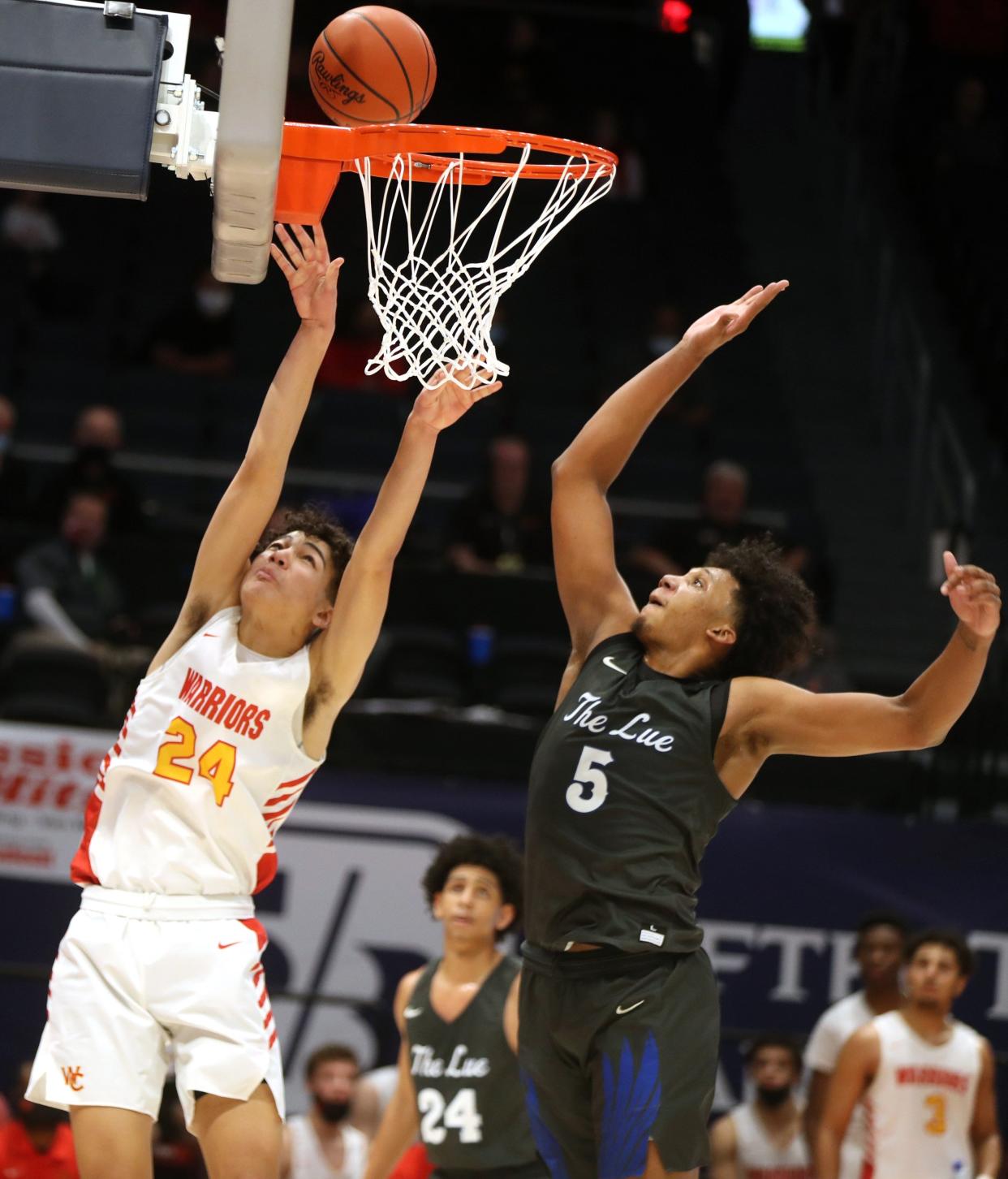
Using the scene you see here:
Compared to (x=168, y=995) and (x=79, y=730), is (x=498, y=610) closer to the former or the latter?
(x=79, y=730)

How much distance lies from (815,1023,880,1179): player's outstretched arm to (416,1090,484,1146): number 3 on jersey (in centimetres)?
185

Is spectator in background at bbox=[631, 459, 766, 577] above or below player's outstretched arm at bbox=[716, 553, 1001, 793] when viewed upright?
above

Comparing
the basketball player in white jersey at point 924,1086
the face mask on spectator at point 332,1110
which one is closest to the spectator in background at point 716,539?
the basketball player in white jersey at point 924,1086

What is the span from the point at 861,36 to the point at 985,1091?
9618 mm

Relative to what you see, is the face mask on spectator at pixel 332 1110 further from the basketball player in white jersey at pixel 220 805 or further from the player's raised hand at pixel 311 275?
the player's raised hand at pixel 311 275

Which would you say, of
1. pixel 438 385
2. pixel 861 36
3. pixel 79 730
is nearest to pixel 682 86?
pixel 861 36

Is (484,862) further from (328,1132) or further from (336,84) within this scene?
(336,84)

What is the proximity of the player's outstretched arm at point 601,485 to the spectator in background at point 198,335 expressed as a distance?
710 centimetres

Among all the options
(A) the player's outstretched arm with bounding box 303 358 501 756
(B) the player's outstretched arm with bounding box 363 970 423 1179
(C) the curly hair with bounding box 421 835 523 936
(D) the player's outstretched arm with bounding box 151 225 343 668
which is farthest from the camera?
(C) the curly hair with bounding box 421 835 523 936

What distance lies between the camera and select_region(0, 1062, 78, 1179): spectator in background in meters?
7.20

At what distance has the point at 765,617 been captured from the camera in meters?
4.85

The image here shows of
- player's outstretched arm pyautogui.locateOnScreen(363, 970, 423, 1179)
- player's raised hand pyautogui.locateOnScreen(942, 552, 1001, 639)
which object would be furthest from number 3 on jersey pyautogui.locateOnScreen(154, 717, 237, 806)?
player's outstretched arm pyautogui.locateOnScreen(363, 970, 423, 1179)

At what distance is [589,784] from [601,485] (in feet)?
2.94

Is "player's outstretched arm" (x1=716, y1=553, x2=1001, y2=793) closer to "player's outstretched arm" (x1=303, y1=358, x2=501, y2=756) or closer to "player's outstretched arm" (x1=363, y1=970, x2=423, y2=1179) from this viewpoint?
"player's outstretched arm" (x1=303, y1=358, x2=501, y2=756)
